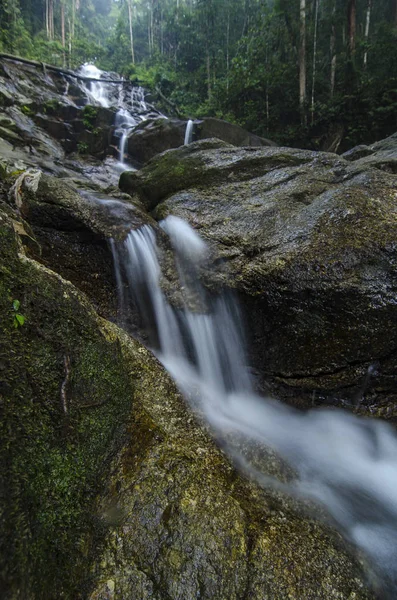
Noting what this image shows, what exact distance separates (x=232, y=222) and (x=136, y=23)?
39409 millimetres

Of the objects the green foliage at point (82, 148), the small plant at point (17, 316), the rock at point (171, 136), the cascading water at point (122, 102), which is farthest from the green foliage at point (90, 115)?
the small plant at point (17, 316)

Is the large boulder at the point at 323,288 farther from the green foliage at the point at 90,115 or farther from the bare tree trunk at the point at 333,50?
the green foliage at the point at 90,115

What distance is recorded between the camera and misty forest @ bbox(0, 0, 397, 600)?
5.01 ft

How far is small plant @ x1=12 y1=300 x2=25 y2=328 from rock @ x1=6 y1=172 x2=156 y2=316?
75.9 inches

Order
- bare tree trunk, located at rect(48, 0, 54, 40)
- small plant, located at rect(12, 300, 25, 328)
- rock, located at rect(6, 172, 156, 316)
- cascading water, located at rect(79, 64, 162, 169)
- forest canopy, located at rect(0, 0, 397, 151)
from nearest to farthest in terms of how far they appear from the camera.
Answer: small plant, located at rect(12, 300, 25, 328) → rock, located at rect(6, 172, 156, 316) → forest canopy, located at rect(0, 0, 397, 151) → cascading water, located at rect(79, 64, 162, 169) → bare tree trunk, located at rect(48, 0, 54, 40)

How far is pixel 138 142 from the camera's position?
11438 millimetres

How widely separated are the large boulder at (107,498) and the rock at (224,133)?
11324 millimetres

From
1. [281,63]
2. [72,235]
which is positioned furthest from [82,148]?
[281,63]

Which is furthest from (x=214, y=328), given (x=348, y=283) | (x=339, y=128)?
(x=339, y=128)

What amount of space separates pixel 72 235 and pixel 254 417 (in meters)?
3.17

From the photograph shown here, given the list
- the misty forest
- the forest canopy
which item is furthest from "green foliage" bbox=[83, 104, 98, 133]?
the forest canopy

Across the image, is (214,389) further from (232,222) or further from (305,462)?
(232,222)

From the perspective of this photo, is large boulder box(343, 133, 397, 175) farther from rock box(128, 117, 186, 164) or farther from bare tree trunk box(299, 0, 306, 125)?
rock box(128, 117, 186, 164)

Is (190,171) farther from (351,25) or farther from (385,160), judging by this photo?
(351,25)
